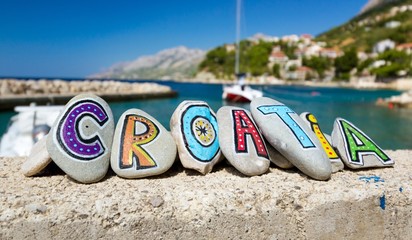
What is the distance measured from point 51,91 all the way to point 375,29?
134414 mm

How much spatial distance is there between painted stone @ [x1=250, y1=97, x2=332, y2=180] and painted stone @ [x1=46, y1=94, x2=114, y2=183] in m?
1.24

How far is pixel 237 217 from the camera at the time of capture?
2.20m

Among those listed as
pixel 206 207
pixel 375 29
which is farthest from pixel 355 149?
pixel 375 29

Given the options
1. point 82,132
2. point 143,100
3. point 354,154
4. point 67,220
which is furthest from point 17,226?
point 143,100

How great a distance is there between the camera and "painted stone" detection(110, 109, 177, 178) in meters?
2.46

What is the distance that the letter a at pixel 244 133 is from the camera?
263 centimetres

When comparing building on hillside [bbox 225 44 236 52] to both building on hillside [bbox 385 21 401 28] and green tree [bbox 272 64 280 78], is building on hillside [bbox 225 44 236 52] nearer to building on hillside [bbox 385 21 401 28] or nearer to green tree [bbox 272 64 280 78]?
green tree [bbox 272 64 280 78]

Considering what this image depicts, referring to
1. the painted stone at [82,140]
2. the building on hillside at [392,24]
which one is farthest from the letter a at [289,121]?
the building on hillside at [392,24]

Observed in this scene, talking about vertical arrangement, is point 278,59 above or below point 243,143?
above

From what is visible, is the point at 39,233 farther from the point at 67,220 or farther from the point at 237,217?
the point at 237,217

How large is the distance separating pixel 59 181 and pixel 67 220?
48 cm

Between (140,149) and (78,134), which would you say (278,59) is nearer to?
(140,149)

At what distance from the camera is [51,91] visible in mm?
28062

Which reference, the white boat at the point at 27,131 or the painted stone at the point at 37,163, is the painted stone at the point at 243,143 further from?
the white boat at the point at 27,131
